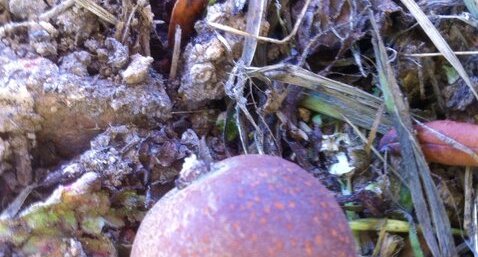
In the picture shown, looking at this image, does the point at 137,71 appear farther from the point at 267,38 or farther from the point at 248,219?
the point at 248,219

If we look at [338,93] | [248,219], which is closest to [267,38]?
[338,93]

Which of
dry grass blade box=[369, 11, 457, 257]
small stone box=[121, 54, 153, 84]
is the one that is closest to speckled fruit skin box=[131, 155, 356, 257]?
dry grass blade box=[369, 11, 457, 257]

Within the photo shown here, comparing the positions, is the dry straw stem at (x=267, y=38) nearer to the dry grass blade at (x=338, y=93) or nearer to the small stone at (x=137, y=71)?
the dry grass blade at (x=338, y=93)

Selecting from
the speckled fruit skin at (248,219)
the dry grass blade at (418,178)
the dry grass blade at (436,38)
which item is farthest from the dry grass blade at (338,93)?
the speckled fruit skin at (248,219)

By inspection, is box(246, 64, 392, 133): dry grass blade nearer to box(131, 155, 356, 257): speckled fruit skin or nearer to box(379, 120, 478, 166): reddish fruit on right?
box(379, 120, 478, 166): reddish fruit on right

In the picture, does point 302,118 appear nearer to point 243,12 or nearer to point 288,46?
point 288,46

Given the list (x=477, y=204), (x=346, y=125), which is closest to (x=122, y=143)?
(x=346, y=125)
